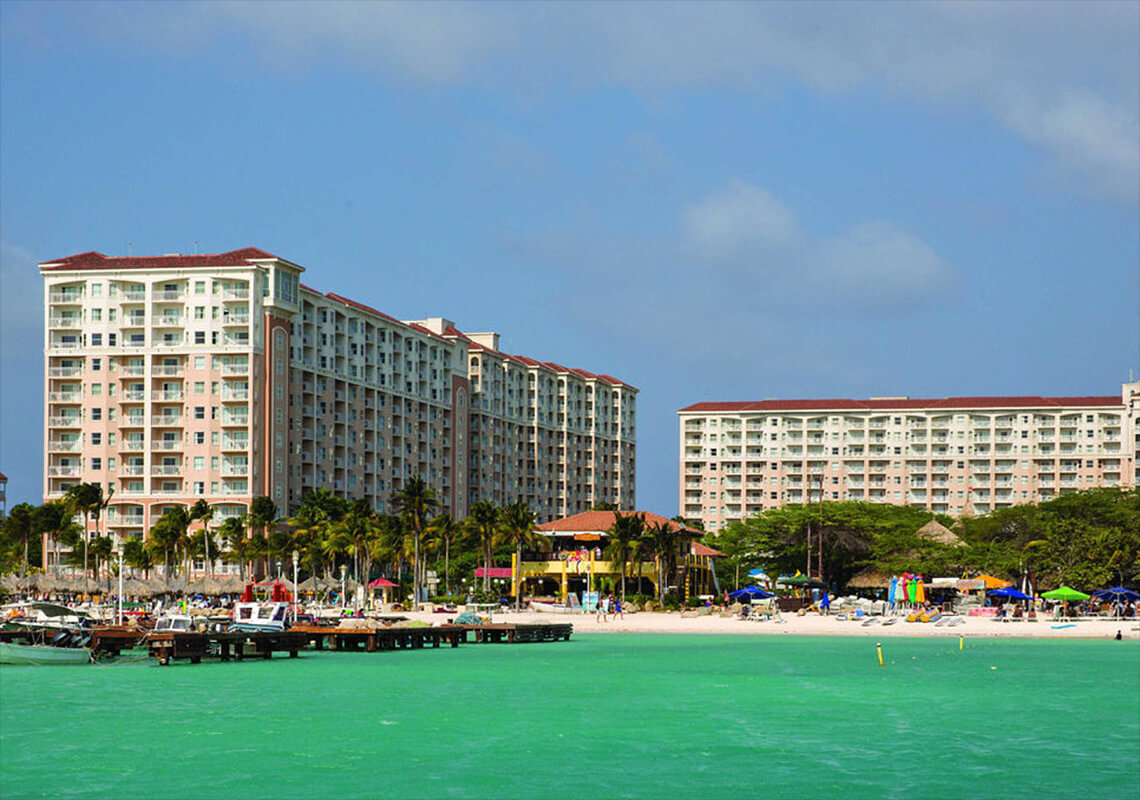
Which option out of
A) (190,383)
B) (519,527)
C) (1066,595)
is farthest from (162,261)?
(1066,595)

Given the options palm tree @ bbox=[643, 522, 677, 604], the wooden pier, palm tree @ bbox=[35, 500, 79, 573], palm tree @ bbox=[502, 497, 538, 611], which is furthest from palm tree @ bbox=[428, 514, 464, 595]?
palm tree @ bbox=[35, 500, 79, 573]

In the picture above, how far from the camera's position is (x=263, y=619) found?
72562mm

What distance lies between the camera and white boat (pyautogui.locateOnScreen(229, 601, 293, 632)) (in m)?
71.0

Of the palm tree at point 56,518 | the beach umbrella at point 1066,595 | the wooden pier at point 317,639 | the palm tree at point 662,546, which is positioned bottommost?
the wooden pier at point 317,639

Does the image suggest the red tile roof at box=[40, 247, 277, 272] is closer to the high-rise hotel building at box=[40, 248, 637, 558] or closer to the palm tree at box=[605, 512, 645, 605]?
the high-rise hotel building at box=[40, 248, 637, 558]

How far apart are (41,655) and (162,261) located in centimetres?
7405

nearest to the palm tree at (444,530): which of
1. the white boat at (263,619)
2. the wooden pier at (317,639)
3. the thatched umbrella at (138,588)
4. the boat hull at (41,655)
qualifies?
the thatched umbrella at (138,588)

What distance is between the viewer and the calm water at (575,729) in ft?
110

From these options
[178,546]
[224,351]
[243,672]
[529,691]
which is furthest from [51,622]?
[224,351]

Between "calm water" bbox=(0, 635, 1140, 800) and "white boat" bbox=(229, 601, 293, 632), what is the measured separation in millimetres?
5163

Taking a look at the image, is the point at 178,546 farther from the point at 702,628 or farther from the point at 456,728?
the point at 456,728

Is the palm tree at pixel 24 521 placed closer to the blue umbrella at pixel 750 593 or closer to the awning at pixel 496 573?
the awning at pixel 496 573

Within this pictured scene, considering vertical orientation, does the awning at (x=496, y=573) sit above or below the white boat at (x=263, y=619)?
below

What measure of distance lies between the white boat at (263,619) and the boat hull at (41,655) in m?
8.27
